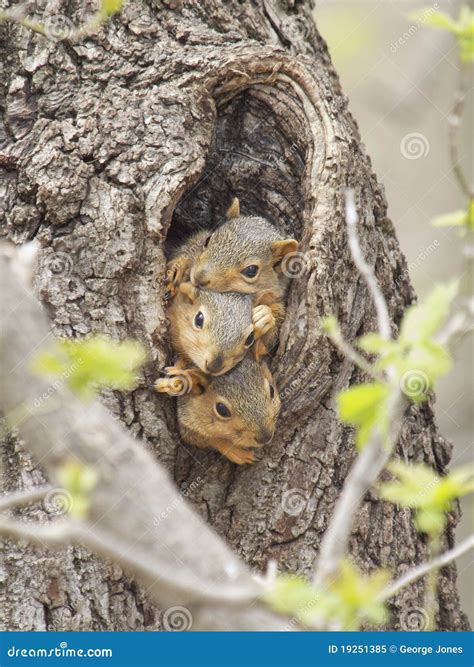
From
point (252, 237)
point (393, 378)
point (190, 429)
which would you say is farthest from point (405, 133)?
point (393, 378)

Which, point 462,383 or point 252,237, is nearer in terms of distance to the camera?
point 252,237

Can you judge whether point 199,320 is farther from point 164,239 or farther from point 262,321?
point 164,239

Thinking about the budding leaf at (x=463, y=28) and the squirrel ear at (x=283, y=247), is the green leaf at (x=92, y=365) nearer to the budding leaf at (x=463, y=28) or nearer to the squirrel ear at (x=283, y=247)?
the budding leaf at (x=463, y=28)

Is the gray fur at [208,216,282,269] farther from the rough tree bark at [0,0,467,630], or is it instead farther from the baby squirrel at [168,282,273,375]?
the rough tree bark at [0,0,467,630]

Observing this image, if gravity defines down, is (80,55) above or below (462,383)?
above

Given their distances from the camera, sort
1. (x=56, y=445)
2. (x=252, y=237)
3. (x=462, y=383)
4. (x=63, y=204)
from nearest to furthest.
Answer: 1. (x=56, y=445)
2. (x=63, y=204)
3. (x=252, y=237)
4. (x=462, y=383)

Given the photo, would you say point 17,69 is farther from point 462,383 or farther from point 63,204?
point 462,383
